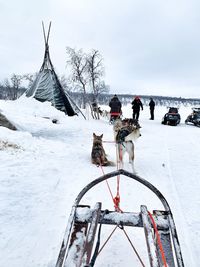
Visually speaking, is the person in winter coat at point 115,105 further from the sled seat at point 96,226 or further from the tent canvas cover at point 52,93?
the sled seat at point 96,226

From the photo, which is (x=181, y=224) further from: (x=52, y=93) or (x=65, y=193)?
(x=52, y=93)

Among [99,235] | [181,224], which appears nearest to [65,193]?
[181,224]

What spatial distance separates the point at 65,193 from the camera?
456 cm

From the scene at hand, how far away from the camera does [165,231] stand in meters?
2.30

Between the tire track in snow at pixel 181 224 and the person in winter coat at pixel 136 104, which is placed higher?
the person in winter coat at pixel 136 104

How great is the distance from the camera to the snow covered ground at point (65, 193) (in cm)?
288

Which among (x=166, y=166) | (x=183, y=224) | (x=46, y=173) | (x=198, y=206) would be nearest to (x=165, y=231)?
(x=183, y=224)

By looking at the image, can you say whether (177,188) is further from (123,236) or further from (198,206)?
(123,236)

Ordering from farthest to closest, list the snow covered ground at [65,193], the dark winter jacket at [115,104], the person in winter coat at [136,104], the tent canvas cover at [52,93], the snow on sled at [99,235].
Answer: the tent canvas cover at [52,93], the person in winter coat at [136,104], the dark winter jacket at [115,104], the snow covered ground at [65,193], the snow on sled at [99,235]

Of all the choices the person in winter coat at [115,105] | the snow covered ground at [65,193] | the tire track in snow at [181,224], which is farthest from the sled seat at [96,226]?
the person in winter coat at [115,105]

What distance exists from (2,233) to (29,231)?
0.31 m

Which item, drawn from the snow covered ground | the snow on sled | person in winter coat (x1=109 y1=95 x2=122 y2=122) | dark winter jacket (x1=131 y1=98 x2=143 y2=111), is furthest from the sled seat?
dark winter jacket (x1=131 y1=98 x2=143 y2=111)

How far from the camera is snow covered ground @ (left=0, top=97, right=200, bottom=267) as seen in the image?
2.88 m

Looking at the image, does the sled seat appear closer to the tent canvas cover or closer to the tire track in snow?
the tire track in snow
